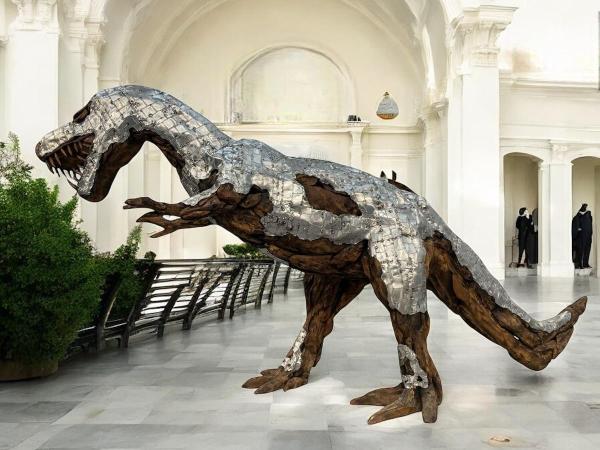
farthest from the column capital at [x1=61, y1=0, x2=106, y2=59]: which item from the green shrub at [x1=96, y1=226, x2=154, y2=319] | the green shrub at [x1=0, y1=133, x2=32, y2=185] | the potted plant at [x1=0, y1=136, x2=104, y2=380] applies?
the potted plant at [x1=0, y1=136, x2=104, y2=380]

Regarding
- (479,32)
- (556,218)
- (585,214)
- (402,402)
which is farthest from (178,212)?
(585,214)

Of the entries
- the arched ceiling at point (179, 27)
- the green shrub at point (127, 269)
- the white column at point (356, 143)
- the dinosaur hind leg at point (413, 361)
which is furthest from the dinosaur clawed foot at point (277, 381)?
the white column at point (356, 143)

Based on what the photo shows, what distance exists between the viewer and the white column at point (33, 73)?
1506 cm

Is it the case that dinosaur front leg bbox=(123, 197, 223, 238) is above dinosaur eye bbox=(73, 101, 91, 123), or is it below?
below

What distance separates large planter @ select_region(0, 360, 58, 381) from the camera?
17.2ft

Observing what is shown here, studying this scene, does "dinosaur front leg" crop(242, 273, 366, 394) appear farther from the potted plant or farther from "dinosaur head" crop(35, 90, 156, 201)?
"dinosaur head" crop(35, 90, 156, 201)

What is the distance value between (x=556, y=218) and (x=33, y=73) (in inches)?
677

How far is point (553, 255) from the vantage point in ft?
73.0

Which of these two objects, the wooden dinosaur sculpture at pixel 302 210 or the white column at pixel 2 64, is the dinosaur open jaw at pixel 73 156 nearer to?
the wooden dinosaur sculpture at pixel 302 210

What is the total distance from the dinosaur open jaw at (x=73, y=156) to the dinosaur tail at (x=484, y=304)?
8.04ft

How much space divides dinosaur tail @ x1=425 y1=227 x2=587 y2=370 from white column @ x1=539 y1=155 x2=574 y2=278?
60.6 ft

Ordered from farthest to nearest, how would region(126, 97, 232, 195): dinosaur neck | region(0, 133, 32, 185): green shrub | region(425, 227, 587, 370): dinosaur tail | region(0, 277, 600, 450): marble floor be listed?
region(0, 133, 32, 185): green shrub, region(425, 227, 587, 370): dinosaur tail, region(126, 97, 232, 195): dinosaur neck, region(0, 277, 600, 450): marble floor

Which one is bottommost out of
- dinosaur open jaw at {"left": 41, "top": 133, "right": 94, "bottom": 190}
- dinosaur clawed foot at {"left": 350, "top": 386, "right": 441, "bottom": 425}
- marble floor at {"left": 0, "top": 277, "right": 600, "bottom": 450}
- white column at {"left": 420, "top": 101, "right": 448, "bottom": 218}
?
marble floor at {"left": 0, "top": 277, "right": 600, "bottom": 450}

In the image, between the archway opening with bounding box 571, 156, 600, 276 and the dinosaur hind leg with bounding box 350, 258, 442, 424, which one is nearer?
the dinosaur hind leg with bounding box 350, 258, 442, 424
